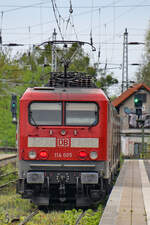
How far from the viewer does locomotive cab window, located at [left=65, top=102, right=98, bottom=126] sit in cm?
1310

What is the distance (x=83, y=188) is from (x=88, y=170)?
1.75ft

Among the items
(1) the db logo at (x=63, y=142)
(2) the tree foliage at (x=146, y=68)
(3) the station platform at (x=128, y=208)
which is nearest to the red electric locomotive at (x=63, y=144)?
(1) the db logo at (x=63, y=142)

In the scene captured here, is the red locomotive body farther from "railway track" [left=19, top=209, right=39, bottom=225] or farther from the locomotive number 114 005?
"railway track" [left=19, top=209, right=39, bottom=225]

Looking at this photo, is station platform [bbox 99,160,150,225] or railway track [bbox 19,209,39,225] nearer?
station platform [bbox 99,160,150,225]

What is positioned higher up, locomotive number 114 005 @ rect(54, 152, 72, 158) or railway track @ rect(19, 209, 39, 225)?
locomotive number 114 005 @ rect(54, 152, 72, 158)

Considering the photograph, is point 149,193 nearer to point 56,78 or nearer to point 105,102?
point 105,102

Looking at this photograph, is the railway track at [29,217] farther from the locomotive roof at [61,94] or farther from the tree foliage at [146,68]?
the tree foliage at [146,68]

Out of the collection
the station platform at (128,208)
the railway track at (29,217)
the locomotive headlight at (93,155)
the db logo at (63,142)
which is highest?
the db logo at (63,142)

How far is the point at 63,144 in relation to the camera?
1297cm

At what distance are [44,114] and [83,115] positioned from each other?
94cm

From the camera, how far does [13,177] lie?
24.8 meters

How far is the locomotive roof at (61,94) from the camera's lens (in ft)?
43.1

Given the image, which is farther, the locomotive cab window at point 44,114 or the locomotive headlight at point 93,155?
the locomotive cab window at point 44,114

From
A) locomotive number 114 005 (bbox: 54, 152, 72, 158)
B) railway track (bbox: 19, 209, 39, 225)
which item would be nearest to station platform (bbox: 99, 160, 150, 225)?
locomotive number 114 005 (bbox: 54, 152, 72, 158)
